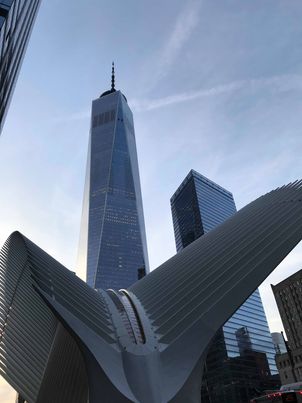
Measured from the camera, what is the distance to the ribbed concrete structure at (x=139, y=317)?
16703 mm

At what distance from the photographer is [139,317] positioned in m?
21.0

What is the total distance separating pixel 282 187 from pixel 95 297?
16506 millimetres

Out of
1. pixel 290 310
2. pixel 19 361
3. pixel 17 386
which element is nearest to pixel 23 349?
pixel 19 361

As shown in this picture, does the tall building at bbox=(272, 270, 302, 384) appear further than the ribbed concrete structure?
Yes

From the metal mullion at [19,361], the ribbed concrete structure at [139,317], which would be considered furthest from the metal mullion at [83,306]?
the metal mullion at [19,361]

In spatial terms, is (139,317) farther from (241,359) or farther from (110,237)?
(110,237)

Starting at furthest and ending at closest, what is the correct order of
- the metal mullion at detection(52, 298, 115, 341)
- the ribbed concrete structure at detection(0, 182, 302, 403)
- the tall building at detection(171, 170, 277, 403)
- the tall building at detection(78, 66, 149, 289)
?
the tall building at detection(78, 66, 149, 289)
the tall building at detection(171, 170, 277, 403)
the metal mullion at detection(52, 298, 115, 341)
the ribbed concrete structure at detection(0, 182, 302, 403)

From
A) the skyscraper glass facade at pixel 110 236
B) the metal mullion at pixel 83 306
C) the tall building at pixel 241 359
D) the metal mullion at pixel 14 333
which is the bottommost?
the metal mullion at pixel 83 306

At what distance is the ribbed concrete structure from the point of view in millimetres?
16703

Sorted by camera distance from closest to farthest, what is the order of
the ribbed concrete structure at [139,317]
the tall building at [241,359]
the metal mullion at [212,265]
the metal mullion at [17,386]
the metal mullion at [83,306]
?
the ribbed concrete structure at [139,317] < the metal mullion at [83,306] < the metal mullion at [212,265] < the metal mullion at [17,386] < the tall building at [241,359]

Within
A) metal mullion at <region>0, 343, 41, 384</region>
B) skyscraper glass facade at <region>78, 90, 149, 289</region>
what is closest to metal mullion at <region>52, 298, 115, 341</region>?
metal mullion at <region>0, 343, 41, 384</region>

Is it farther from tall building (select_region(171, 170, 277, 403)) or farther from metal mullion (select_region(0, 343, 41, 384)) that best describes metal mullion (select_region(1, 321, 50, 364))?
tall building (select_region(171, 170, 277, 403))

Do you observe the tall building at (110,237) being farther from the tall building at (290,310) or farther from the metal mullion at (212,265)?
the metal mullion at (212,265)

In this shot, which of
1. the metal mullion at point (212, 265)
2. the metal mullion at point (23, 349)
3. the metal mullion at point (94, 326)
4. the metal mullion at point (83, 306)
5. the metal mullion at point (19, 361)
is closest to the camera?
the metal mullion at point (94, 326)
